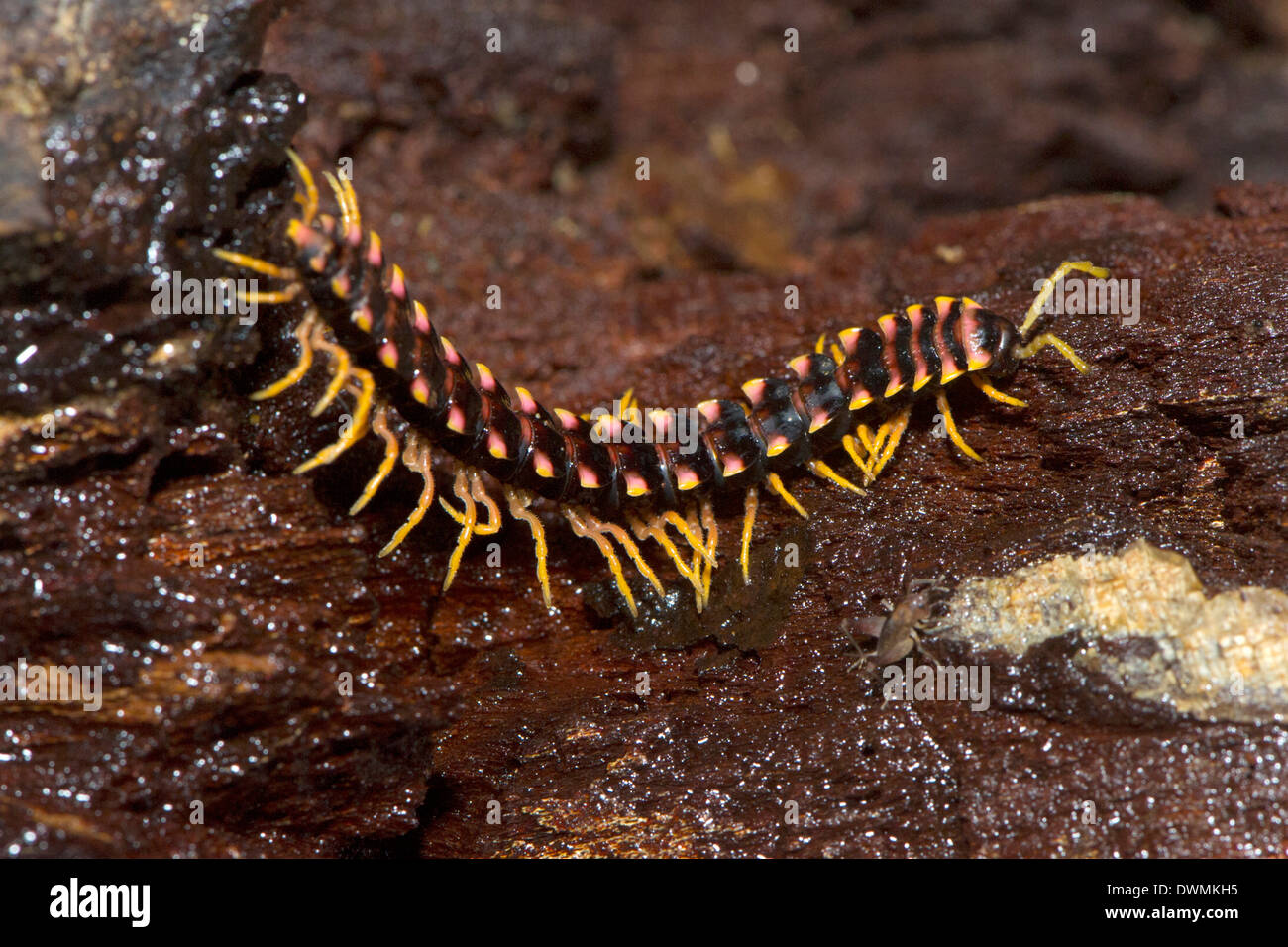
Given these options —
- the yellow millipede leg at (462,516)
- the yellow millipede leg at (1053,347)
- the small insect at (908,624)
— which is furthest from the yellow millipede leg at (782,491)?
the yellow millipede leg at (462,516)

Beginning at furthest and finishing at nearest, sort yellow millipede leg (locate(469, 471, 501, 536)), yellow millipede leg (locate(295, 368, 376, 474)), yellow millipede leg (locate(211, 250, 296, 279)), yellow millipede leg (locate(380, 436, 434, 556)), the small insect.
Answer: yellow millipede leg (locate(469, 471, 501, 536)), yellow millipede leg (locate(380, 436, 434, 556)), the small insect, yellow millipede leg (locate(295, 368, 376, 474)), yellow millipede leg (locate(211, 250, 296, 279))

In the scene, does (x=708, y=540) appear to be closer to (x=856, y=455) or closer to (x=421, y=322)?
(x=856, y=455)

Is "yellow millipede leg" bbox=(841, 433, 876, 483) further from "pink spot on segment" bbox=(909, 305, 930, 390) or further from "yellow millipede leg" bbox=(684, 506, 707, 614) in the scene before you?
"yellow millipede leg" bbox=(684, 506, 707, 614)

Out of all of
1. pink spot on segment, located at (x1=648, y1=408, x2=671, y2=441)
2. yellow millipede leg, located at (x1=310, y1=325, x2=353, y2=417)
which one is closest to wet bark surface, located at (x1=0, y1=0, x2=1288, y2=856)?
yellow millipede leg, located at (x1=310, y1=325, x2=353, y2=417)

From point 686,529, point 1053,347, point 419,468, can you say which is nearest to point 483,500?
point 419,468
